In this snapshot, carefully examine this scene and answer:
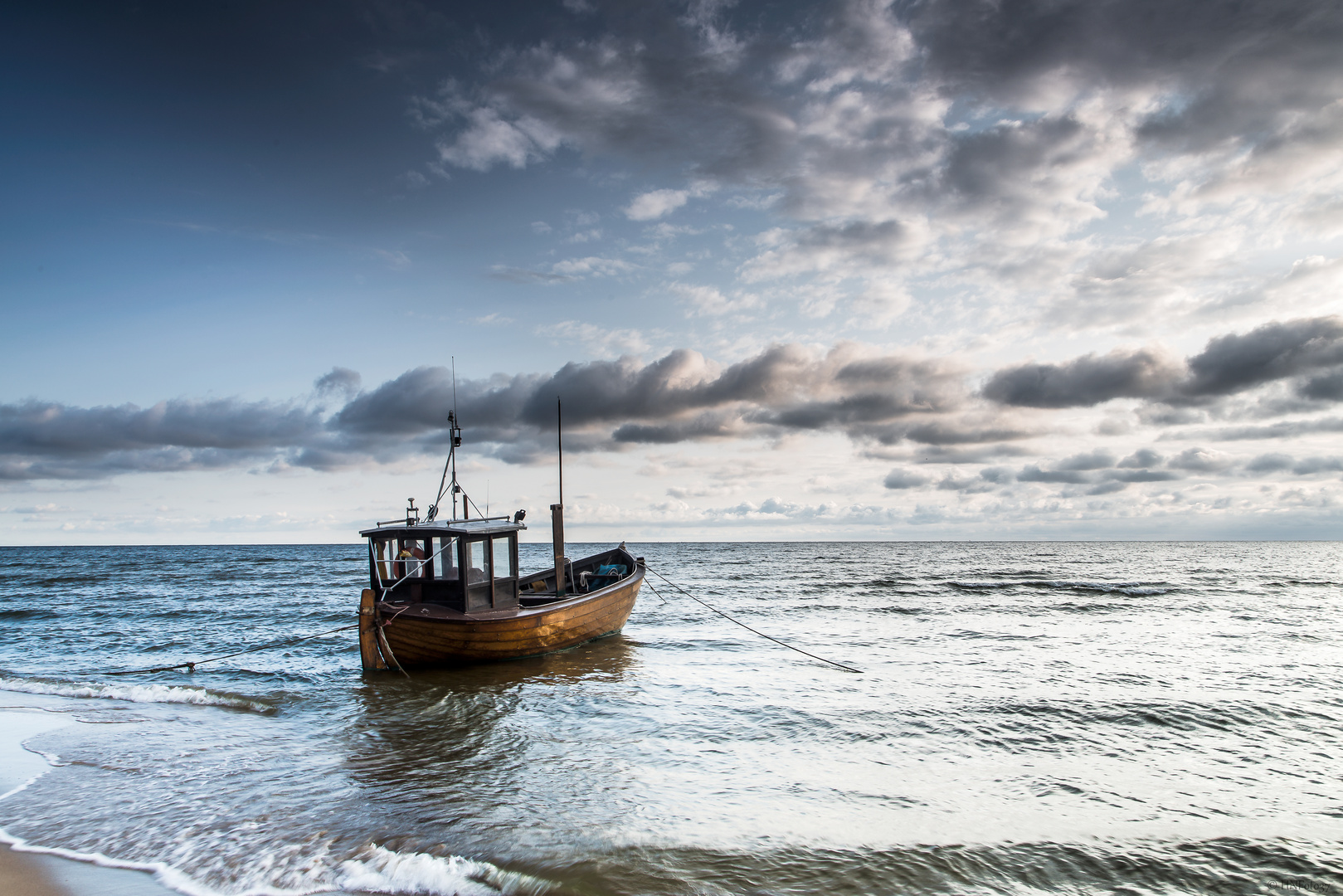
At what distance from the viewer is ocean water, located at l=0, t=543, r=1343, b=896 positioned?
5887mm

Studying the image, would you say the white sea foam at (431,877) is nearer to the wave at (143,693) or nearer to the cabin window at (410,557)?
the wave at (143,693)

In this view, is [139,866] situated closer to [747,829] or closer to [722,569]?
[747,829]

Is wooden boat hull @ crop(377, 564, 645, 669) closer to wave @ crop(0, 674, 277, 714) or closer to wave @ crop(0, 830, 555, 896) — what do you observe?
wave @ crop(0, 674, 277, 714)

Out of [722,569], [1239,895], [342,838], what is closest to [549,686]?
[342,838]

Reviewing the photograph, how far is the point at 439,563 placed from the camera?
45.7 feet

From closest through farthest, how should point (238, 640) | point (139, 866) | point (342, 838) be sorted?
point (139, 866), point (342, 838), point (238, 640)

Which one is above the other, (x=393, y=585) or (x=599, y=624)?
(x=393, y=585)

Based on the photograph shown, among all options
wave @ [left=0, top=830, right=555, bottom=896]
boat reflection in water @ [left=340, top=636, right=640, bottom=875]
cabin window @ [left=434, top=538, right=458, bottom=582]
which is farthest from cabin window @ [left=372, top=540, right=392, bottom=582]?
wave @ [left=0, top=830, right=555, bottom=896]

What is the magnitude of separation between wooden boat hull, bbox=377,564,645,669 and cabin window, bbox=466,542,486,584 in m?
0.74

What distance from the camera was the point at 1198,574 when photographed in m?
49.9

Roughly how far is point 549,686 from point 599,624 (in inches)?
187

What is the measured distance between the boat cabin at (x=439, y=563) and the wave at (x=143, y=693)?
295cm

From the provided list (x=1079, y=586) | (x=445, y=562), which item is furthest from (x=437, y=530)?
(x=1079, y=586)

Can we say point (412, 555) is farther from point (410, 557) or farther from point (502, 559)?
point (502, 559)
